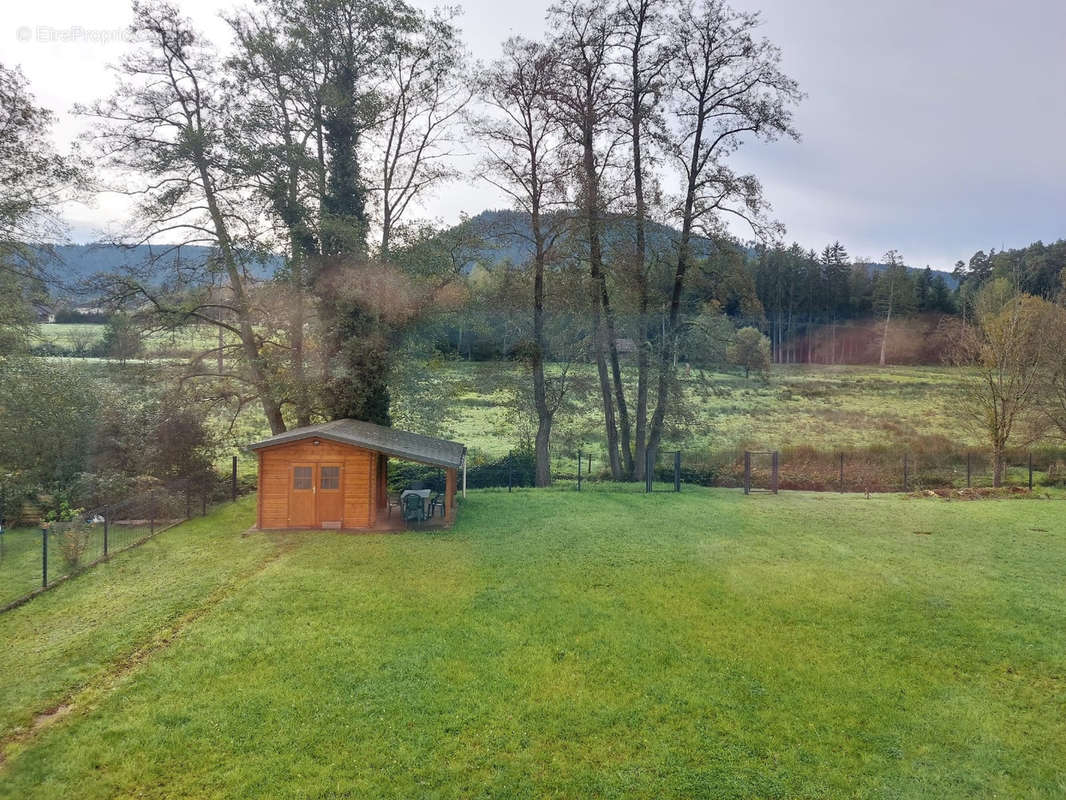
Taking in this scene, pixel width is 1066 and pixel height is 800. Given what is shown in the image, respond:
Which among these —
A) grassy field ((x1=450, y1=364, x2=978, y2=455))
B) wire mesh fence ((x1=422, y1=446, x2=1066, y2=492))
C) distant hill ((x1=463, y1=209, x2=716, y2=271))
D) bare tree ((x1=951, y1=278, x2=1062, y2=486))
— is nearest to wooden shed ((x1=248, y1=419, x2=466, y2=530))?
wire mesh fence ((x1=422, y1=446, x2=1066, y2=492))

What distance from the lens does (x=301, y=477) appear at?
1475 cm

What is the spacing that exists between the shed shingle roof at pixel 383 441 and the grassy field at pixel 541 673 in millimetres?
2379

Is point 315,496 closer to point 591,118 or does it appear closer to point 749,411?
point 591,118

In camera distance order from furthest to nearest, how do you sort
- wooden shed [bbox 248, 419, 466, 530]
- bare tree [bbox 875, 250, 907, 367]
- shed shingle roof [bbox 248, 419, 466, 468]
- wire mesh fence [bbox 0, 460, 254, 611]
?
1. bare tree [bbox 875, 250, 907, 367]
2. wooden shed [bbox 248, 419, 466, 530]
3. shed shingle roof [bbox 248, 419, 466, 468]
4. wire mesh fence [bbox 0, 460, 254, 611]

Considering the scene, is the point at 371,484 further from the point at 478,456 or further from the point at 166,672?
the point at 478,456

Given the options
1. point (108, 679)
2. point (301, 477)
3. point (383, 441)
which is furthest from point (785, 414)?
point (108, 679)

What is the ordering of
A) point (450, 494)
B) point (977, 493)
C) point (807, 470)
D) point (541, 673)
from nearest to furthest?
point (541, 673) < point (450, 494) < point (977, 493) < point (807, 470)

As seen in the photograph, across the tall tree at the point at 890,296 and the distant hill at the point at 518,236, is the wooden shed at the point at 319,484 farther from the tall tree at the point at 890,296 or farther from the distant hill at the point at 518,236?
the tall tree at the point at 890,296

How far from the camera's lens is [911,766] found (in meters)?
5.82

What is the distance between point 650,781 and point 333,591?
21.9ft

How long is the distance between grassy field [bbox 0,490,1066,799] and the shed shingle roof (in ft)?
→ 7.81

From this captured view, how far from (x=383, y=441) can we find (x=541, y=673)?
9.11 metres

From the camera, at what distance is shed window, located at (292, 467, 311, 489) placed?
1471 centimetres

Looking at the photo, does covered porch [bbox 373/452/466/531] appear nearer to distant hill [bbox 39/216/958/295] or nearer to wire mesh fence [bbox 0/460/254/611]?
wire mesh fence [bbox 0/460/254/611]
